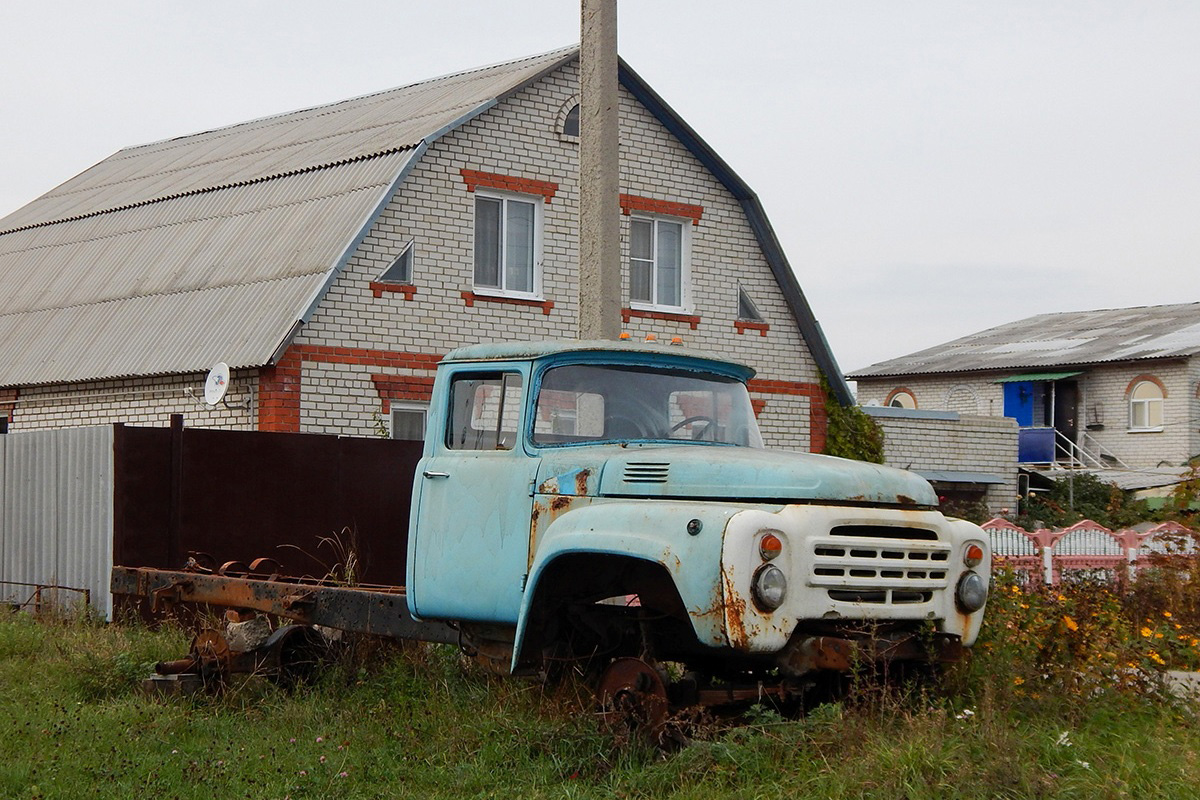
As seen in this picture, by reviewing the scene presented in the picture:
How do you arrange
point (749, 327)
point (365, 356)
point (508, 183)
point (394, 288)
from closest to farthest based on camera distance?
point (365, 356) → point (394, 288) → point (508, 183) → point (749, 327)

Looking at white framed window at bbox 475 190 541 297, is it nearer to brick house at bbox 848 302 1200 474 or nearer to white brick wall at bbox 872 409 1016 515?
white brick wall at bbox 872 409 1016 515

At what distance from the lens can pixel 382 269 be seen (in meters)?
16.0

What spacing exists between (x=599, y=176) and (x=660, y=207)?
814cm

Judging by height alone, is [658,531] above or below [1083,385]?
below

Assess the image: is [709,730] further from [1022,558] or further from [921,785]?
[1022,558]

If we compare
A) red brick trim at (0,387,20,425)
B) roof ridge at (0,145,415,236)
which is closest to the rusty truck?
roof ridge at (0,145,415,236)

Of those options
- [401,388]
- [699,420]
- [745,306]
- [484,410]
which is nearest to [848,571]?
[699,420]

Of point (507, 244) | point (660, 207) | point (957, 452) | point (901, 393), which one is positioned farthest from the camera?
point (901, 393)

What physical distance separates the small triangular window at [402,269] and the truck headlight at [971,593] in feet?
34.4

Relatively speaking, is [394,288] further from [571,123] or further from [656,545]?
[656,545]

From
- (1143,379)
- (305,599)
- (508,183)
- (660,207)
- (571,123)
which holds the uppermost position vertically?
(571,123)

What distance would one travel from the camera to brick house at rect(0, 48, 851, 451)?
50.9ft

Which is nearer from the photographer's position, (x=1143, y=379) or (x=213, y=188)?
(x=213, y=188)

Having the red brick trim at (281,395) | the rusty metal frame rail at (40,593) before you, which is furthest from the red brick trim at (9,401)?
the rusty metal frame rail at (40,593)
